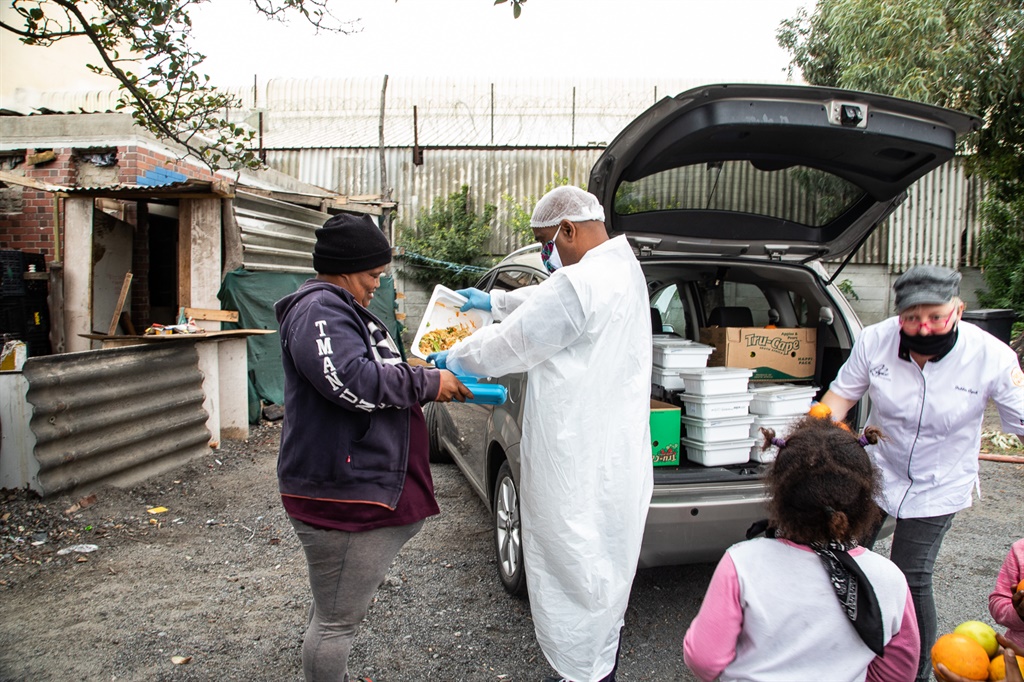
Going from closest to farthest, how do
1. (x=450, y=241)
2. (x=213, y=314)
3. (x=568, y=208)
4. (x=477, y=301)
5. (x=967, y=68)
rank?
1. (x=568, y=208)
2. (x=477, y=301)
3. (x=213, y=314)
4. (x=967, y=68)
5. (x=450, y=241)

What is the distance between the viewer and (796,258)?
3.74m

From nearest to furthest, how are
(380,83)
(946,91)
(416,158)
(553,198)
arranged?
(553,198) < (946,91) < (416,158) < (380,83)

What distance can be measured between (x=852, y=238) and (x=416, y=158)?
9.56 metres

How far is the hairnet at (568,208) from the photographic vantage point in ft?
8.54

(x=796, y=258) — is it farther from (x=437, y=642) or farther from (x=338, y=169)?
(x=338, y=169)

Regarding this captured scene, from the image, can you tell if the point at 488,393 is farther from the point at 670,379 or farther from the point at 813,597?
the point at 670,379

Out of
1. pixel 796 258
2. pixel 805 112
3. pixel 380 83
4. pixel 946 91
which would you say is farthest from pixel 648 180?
pixel 380 83

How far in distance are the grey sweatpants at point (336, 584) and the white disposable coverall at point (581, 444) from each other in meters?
0.65

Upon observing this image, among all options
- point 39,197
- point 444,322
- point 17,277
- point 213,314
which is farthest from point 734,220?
point 39,197

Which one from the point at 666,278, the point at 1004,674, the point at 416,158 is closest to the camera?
the point at 1004,674

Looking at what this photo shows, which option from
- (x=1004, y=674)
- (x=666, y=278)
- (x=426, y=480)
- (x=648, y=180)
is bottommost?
(x=1004, y=674)

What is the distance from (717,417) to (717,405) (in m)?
0.06

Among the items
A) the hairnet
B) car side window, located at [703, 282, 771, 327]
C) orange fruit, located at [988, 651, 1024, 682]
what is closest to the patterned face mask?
the hairnet

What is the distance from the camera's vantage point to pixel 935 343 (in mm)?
2387
